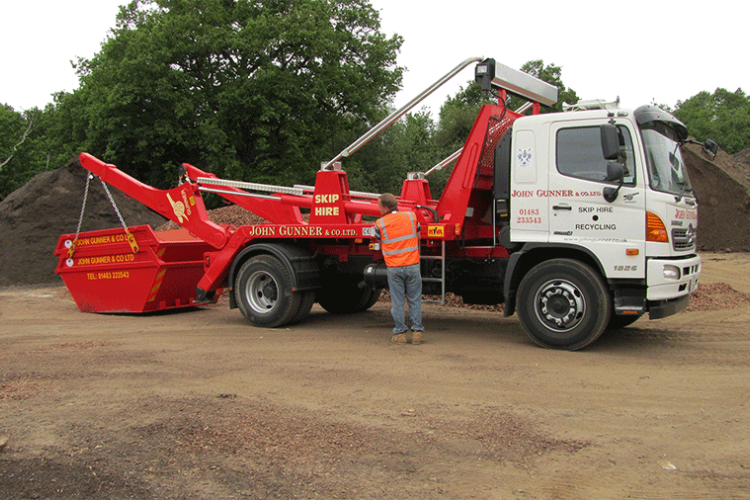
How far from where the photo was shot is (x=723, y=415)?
4.91m

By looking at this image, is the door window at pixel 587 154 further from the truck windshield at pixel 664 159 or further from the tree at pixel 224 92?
the tree at pixel 224 92

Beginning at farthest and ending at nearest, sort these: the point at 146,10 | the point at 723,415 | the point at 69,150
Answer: the point at 146,10, the point at 69,150, the point at 723,415

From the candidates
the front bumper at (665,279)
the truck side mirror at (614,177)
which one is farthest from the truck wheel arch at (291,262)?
the front bumper at (665,279)

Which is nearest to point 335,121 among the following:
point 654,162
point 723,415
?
point 654,162

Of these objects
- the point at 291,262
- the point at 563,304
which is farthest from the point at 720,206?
the point at 291,262

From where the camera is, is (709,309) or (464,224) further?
(709,309)

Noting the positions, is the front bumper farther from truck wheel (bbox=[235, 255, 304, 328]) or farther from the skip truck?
truck wheel (bbox=[235, 255, 304, 328])

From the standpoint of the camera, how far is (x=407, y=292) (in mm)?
7887

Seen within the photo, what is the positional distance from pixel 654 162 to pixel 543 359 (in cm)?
241

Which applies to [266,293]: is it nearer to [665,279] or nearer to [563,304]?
[563,304]

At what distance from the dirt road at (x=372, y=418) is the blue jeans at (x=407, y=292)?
39cm

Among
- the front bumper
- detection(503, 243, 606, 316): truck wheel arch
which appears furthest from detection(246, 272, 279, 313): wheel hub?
the front bumper

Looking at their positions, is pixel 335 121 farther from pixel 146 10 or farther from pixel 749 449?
pixel 749 449

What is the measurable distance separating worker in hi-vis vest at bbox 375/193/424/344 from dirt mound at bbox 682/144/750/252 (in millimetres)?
14219
